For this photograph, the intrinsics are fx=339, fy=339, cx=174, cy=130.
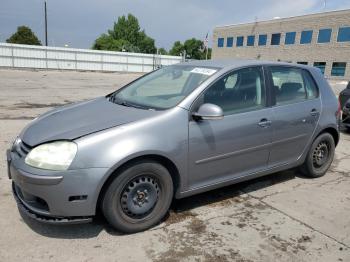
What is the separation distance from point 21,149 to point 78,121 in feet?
1.82

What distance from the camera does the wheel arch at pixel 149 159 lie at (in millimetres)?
2924

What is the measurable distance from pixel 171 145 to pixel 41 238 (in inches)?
56.2

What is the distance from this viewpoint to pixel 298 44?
4703 centimetres

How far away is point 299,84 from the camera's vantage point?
4520 mm

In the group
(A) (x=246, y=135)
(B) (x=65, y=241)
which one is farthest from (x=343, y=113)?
(B) (x=65, y=241)

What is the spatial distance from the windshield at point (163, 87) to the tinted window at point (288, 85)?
936 mm

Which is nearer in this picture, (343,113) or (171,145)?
(171,145)

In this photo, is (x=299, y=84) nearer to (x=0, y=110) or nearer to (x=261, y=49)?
(x=0, y=110)

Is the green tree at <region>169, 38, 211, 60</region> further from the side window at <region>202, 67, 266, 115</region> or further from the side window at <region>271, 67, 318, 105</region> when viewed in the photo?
the side window at <region>202, 67, 266, 115</region>

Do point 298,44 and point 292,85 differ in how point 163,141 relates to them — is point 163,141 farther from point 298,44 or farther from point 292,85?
point 298,44

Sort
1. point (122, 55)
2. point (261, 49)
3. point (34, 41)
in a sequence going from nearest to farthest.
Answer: point (122, 55)
point (261, 49)
point (34, 41)

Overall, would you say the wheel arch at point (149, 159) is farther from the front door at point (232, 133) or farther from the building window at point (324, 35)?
the building window at point (324, 35)

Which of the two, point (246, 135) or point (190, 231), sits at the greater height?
point (246, 135)

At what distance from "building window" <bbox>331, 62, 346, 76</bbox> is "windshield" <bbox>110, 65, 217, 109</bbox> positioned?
1684 inches
